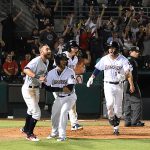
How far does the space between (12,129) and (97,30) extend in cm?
818

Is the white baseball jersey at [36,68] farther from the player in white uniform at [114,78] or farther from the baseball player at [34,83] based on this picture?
the player in white uniform at [114,78]

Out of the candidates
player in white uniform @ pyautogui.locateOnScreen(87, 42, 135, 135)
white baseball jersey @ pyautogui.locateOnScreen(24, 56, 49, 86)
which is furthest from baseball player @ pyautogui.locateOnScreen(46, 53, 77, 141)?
player in white uniform @ pyautogui.locateOnScreen(87, 42, 135, 135)

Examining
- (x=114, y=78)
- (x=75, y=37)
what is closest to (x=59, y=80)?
(x=114, y=78)

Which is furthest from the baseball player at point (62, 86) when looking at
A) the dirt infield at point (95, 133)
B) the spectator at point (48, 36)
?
the spectator at point (48, 36)

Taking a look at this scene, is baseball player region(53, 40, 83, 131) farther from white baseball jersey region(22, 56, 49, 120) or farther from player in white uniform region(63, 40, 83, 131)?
white baseball jersey region(22, 56, 49, 120)

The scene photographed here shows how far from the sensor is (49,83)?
37.6ft

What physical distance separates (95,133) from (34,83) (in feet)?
7.47

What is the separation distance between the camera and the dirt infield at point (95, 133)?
12547mm

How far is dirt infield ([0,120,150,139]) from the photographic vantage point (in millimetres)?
12547

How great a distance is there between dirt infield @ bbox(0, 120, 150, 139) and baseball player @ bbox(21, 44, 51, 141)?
844 mm

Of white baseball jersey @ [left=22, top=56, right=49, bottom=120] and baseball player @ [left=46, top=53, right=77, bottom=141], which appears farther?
white baseball jersey @ [left=22, top=56, right=49, bottom=120]

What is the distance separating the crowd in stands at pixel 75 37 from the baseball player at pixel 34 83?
6675mm

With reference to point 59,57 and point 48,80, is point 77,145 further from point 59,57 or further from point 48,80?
point 59,57

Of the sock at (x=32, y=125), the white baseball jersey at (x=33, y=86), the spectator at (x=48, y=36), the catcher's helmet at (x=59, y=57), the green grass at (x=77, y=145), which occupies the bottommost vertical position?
Answer: the green grass at (x=77, y=145)
